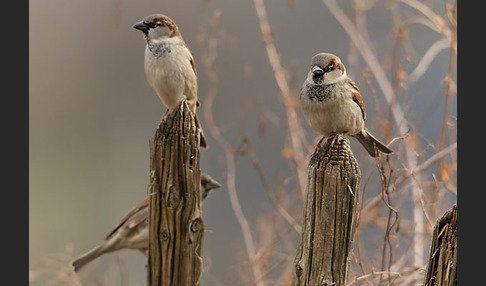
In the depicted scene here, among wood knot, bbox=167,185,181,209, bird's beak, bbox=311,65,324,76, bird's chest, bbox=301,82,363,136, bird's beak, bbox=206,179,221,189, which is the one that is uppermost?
bird's beak, bbox=311,65,324,76

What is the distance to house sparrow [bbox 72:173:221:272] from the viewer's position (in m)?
3.18

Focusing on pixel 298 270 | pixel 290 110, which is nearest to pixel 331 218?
pixel 298 270

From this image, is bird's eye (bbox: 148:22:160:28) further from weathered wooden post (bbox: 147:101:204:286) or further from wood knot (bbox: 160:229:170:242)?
wood knot (bbox: 160:229:170:242)

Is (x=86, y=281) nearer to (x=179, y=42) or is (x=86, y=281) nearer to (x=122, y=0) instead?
(x=122, y=0)

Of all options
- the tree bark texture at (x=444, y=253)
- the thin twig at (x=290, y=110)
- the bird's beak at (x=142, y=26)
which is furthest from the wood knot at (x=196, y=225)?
the thin twig at (x=290, y=110)

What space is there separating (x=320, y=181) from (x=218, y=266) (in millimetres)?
2598

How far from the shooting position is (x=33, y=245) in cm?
507

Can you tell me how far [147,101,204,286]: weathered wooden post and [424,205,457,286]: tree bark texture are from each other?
0.84m

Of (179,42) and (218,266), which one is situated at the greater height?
(179,42)

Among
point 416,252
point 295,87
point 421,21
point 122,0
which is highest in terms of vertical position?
point 122,0

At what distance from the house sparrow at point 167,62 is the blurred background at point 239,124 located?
56cm

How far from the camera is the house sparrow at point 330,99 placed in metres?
2.46

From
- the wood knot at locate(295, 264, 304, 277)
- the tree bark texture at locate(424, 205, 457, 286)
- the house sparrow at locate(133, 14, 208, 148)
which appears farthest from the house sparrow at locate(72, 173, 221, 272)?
the tree bark texture at locate(424, 205, 457, 286)

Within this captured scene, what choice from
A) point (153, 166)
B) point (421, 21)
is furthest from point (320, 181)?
point (421, 21)
